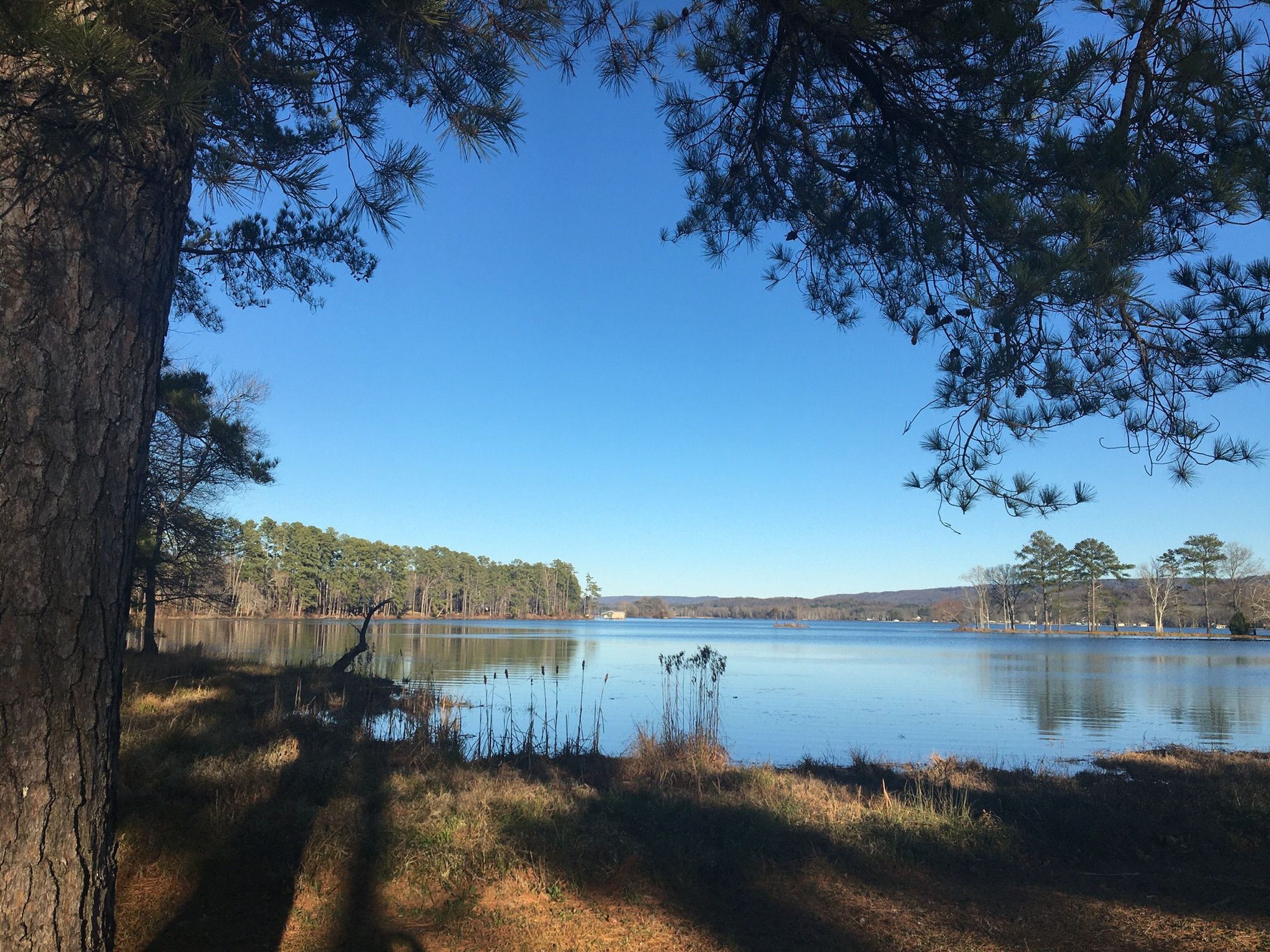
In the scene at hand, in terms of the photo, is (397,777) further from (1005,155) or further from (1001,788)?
(1005,155)

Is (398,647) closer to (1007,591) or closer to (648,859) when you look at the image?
(648,859)

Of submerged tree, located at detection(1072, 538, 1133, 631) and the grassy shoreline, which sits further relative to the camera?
submerged tree, located at detection(1072, 538, 1133, 631)

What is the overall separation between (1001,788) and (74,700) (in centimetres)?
731

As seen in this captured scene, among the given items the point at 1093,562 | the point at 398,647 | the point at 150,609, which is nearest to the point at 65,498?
the point at 150,609

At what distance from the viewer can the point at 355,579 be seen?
84.2 m

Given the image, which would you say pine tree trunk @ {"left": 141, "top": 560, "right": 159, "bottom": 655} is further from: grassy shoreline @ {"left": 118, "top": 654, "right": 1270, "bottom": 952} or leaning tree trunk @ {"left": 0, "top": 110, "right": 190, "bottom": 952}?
leaning tree trunk @ {"left": 0, "top": 110, "right": 190, "bottom": 952}

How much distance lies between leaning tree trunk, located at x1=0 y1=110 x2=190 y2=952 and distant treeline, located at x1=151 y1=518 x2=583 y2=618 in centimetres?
4986

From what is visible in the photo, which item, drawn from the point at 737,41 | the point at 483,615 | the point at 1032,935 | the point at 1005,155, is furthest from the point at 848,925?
the point at 483,615

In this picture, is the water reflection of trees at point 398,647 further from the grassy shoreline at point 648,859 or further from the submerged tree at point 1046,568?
the submerged tree at point 1046,568

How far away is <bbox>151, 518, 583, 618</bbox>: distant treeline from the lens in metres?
76.8

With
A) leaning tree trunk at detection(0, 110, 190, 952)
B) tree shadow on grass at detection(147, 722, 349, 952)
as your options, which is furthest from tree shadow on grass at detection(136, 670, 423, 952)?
leaning tree trunk at detection(0, 110, 190, 952)

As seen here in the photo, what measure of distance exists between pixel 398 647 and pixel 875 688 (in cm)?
1984

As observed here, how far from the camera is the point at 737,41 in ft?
16.2

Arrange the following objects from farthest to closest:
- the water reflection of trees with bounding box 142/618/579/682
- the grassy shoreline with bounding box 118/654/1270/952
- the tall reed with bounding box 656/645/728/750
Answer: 1. the water reflection of trees with bounding box 142/618/579/682
2. the tall reed with bounding box 656/645/728/750
3. the grassy shoreline with bounding box 118/654/1270/952
